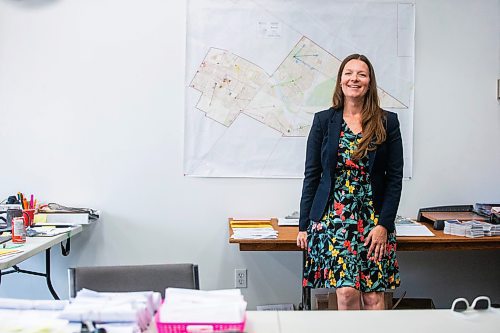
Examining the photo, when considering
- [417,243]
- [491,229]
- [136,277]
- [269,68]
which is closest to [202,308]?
[136,277]

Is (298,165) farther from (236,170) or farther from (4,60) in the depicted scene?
(4,60)

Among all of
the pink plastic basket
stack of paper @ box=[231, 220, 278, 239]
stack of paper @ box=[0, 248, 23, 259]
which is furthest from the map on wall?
the pink plastic basket

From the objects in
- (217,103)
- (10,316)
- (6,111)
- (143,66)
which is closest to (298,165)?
(217,103)

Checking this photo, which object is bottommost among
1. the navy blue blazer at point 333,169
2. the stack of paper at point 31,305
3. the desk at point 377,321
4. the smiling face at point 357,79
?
the desk at point 377,321

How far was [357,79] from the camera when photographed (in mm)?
2338

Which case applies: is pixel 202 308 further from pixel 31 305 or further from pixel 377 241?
pixel 377 241

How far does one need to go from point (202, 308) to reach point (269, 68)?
7.12 feet

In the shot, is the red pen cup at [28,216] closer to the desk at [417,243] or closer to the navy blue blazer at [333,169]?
the desk at [417,243]

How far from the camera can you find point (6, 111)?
10.4ft

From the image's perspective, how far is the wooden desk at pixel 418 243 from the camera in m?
2.59

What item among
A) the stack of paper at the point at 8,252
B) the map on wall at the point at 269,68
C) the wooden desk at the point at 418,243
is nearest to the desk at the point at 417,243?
the wooden desk at the point at 418,243

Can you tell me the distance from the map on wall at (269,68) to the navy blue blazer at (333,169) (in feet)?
2.78

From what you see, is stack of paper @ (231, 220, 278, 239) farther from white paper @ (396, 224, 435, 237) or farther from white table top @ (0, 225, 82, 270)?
white table top @ (0, 225, 82, 270)

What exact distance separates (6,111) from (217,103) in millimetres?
1275
